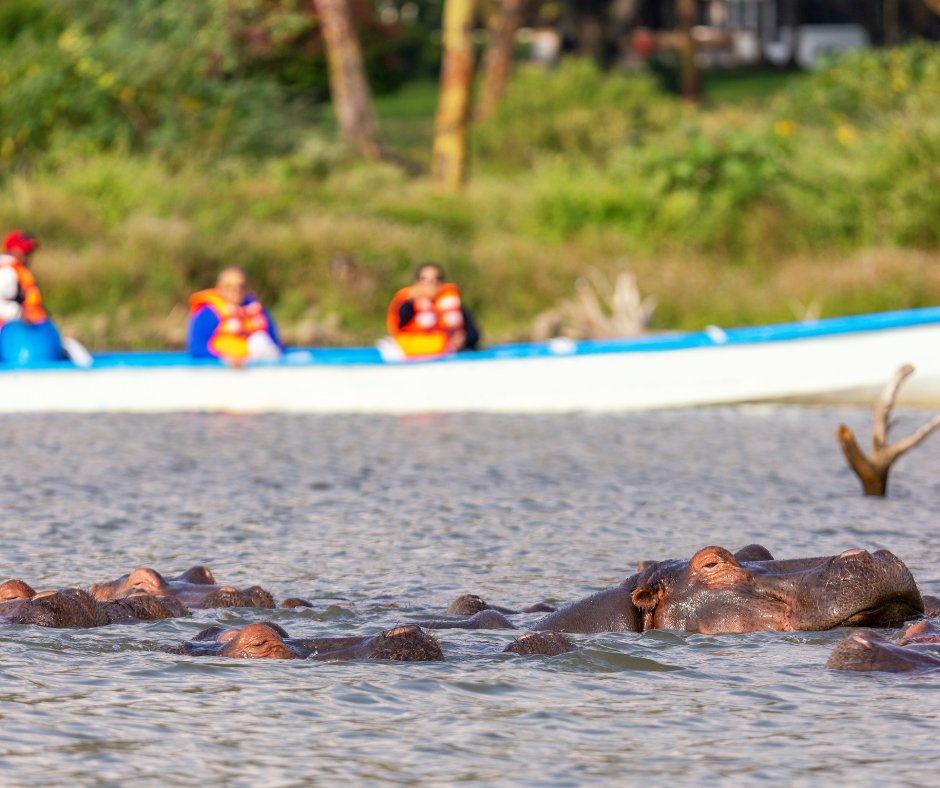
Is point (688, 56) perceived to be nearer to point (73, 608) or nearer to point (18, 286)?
point (18, 286)

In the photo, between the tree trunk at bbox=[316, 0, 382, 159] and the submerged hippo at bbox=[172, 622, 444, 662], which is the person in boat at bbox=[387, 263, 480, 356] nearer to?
the submerged hippo at bbox=[172, 622, 444, 662]

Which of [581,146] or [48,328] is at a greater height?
[581,146]

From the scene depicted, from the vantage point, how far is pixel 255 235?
26.6 m

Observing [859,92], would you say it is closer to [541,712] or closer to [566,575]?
[566,575]

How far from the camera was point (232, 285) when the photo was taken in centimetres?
1939

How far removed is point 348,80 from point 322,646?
2691cm

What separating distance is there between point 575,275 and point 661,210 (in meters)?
2.38

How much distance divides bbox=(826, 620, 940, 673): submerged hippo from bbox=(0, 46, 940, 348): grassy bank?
15680mm

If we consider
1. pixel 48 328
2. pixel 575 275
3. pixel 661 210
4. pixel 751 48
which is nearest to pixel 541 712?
pixel 48 328

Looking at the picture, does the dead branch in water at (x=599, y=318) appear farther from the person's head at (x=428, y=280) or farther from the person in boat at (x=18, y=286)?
the person in boat at (x=18, y=286)

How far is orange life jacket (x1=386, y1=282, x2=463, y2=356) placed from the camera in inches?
780

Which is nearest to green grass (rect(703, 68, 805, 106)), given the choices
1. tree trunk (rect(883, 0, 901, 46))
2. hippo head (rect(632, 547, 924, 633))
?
tree trunk (rect(883, 0, 901, 46))

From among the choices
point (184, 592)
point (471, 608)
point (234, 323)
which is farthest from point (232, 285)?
point (471, 608)

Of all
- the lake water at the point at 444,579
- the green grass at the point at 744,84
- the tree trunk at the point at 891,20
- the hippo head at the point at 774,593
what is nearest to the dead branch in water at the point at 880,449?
the lake water at the point at 444,579
